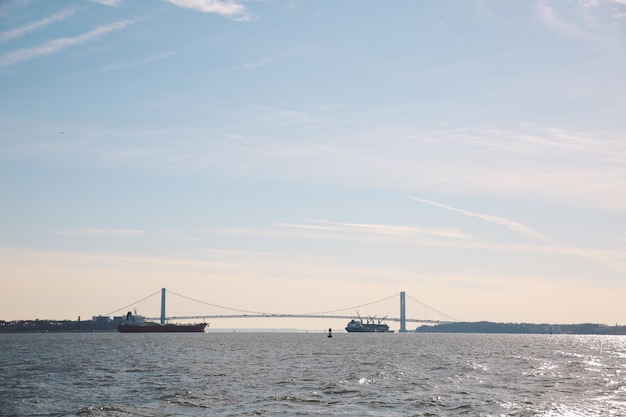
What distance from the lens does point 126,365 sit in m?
83.4

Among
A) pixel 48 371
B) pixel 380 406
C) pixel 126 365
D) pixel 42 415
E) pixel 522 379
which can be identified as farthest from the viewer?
pixel 126 365

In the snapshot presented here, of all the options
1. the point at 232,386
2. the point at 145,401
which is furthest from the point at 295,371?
the point at 145,401

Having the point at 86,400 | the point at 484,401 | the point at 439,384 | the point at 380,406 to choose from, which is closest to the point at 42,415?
the point at 86,400

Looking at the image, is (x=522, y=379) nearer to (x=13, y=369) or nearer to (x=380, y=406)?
(x=380, y=406)

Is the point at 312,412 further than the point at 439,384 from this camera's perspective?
No

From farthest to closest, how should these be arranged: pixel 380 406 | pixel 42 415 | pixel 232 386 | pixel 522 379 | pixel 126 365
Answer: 1. pixel 126 365
2. pixel 522 379
3. pixel 232 386
4. pixel 380 406
5. pixel 42 415

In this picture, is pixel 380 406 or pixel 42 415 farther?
pixel 380 406

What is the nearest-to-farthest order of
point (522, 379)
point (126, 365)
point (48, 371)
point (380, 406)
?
point (380, 406) < point (522, 379) < point (48, 371) < point (126, 365)

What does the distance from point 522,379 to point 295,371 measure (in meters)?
23.3

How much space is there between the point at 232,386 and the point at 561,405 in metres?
25.7

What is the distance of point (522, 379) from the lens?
67.1 metres

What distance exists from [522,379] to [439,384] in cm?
1065

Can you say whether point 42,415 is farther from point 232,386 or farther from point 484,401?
point 484,401

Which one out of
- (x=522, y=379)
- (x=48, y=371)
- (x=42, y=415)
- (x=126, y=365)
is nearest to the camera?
(x=42, y=415)
